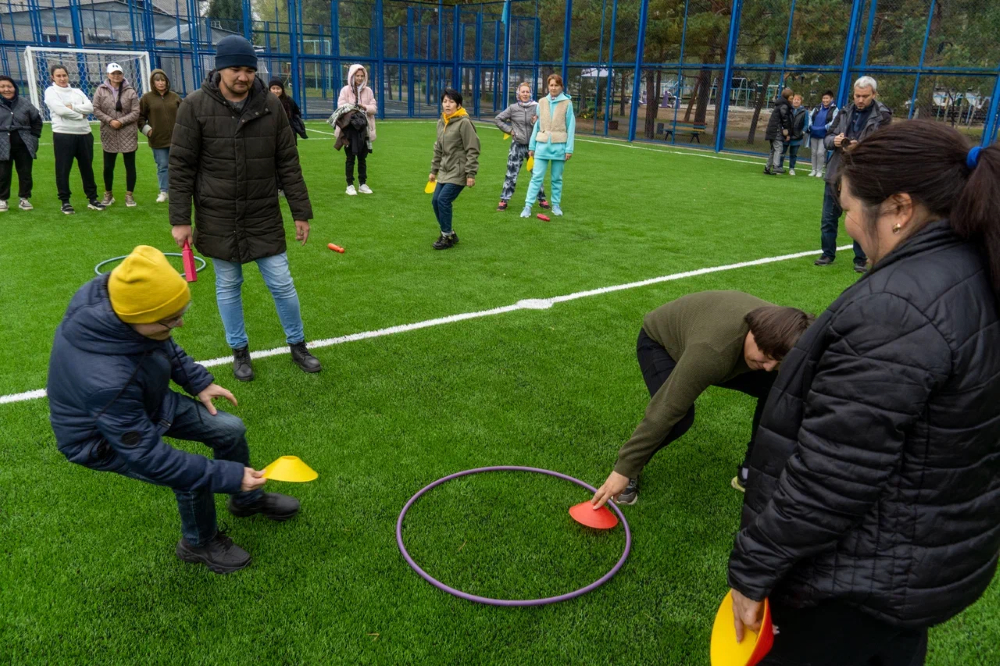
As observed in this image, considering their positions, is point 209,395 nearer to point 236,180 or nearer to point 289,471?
point 289,471

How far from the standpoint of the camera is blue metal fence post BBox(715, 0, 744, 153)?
21234 millimetres

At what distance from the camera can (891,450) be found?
161cm

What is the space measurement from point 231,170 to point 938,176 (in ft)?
14.8

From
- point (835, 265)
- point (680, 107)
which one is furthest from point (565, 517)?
point (680, 107)

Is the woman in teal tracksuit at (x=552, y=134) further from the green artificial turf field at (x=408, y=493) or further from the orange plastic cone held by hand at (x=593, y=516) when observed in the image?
the orange plastic cone held by hand at (x=593, y=516)

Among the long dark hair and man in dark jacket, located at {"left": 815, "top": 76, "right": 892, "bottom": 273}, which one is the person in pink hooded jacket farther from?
the long dark hair

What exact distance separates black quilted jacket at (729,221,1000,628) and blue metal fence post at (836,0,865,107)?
20.5 m

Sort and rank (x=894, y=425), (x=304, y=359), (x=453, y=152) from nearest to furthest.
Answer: (x=894, y=425) < (x=304, y=359) < (x=453, y=152)

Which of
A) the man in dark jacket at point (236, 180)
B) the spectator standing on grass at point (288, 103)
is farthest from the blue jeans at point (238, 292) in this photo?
the spectator standing on grass at point (288, 103)

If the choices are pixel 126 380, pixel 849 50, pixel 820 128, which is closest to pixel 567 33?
pixel 849 50

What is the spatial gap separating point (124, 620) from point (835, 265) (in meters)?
8.88

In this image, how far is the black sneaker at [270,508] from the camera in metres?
3.66

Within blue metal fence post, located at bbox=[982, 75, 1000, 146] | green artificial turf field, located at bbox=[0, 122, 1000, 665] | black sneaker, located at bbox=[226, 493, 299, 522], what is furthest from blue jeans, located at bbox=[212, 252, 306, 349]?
blue metal fence post, located at bbox=[982, 75, 1000, 146]

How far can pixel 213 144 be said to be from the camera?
4906 millimetres
